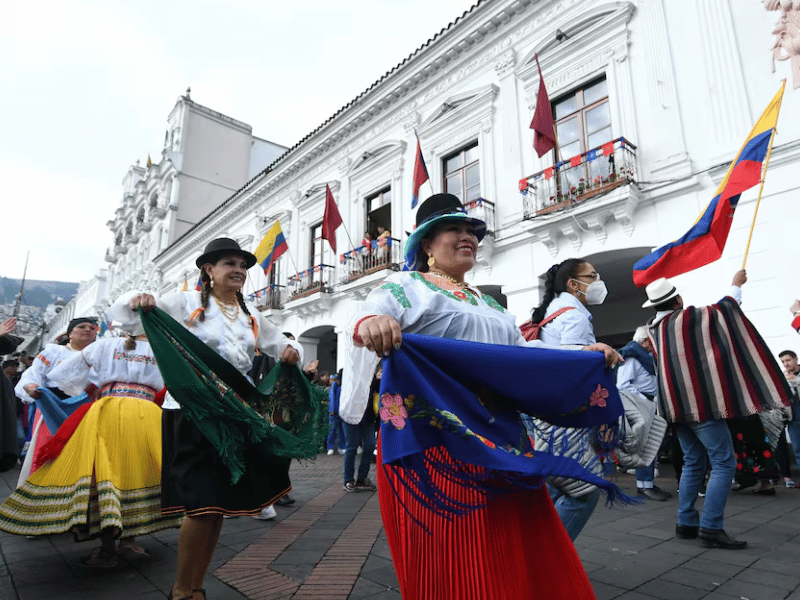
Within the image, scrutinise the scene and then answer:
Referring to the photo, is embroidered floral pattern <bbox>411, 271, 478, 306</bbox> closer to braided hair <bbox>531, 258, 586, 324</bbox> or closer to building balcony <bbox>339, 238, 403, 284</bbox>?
braided hair <bbox>531, 258, 586, 324</bbox>

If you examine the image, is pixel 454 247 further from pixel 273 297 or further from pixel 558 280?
pixel 273 297

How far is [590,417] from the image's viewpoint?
1.80 m

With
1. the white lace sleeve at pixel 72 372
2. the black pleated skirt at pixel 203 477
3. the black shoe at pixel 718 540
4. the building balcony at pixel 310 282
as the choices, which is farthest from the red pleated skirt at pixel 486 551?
the building balcony at pixel 310 282

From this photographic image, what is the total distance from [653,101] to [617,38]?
5.48 feet

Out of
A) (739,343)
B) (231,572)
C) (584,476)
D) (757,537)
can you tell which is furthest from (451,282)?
(757,537)

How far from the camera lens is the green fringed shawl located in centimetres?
225

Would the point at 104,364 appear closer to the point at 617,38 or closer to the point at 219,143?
the point at 617,38

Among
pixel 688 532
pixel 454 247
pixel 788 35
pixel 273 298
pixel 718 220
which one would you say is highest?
pixel 788 35

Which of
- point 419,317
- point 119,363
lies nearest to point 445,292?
point 419,317

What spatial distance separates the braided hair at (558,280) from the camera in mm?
2930

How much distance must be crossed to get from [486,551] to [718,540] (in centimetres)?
255

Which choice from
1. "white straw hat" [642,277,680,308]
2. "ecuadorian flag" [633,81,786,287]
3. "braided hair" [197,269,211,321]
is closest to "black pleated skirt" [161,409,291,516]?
"braided hair" [197,269,211,321]

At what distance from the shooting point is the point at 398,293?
177 cm

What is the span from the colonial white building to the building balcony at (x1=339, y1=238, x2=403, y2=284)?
0.20 ft
